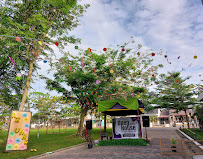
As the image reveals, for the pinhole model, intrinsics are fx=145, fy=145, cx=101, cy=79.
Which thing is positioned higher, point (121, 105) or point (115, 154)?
point (121, 105)

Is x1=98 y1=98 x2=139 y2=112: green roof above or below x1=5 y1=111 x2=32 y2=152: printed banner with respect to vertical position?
above

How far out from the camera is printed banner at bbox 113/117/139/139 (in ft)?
38.8

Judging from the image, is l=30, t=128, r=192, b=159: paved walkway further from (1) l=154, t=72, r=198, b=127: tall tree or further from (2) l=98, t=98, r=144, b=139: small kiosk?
(1) l=154, t=72, r=198, b=127: tall tree

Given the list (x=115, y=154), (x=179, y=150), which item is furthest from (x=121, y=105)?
(x=179, y=150)

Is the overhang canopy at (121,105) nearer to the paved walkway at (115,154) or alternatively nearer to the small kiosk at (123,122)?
the small kiosk at (123,122)

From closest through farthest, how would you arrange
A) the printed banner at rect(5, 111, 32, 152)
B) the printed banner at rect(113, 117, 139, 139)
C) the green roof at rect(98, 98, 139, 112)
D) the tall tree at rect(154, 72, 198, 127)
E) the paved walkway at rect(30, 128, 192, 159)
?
the paved walkway at rect(30, 128, 192, 159)
the printed banner at rect(5, 111, 32, 152)
the green roof at rect(98, 98, 139, 112)
the printed banner at rect(113, 117, 139, 139)
the tall tree at rect(154, 72, 198, 127)

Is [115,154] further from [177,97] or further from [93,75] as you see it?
[177,97]

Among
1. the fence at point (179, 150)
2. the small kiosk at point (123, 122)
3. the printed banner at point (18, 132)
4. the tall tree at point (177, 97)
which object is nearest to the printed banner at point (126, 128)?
the small kiosk at point (123, 122)

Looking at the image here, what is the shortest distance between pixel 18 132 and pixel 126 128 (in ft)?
26.1

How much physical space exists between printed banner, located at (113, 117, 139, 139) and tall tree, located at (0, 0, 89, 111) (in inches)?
302

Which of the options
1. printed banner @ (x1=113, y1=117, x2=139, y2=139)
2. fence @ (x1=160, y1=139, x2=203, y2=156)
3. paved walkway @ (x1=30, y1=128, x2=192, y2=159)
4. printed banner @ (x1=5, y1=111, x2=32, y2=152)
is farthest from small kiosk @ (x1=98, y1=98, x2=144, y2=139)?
printed banner @ (x1=5, y1=111, x2=32, y2=152)

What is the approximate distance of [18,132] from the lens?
943 centimetres

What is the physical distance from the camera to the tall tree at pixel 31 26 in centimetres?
1020

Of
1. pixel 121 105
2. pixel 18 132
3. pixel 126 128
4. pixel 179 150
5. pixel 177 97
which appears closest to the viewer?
pixel 179 150
